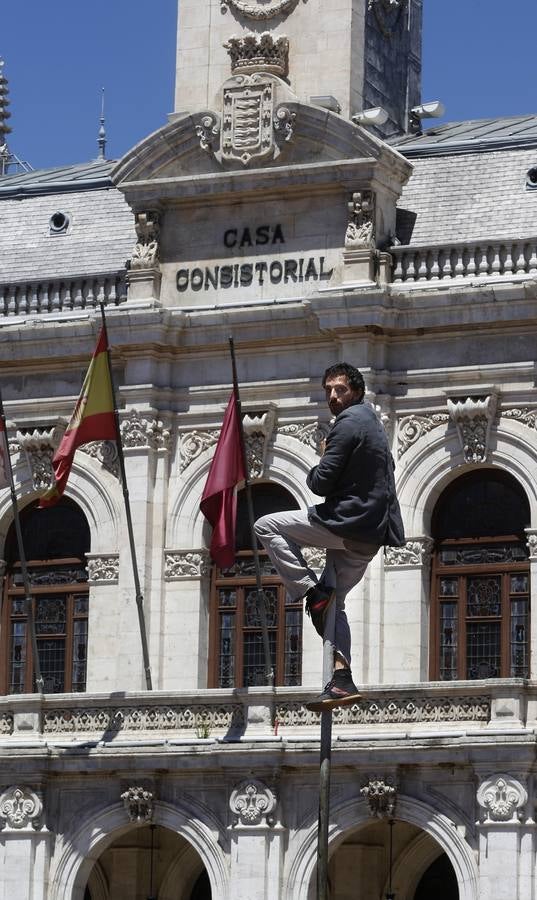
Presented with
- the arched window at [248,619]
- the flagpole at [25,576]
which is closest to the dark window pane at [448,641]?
the arched window at [248,619]

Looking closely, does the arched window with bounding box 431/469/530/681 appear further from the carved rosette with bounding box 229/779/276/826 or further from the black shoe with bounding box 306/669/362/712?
the black shoe with bounding box 306/669/362/712

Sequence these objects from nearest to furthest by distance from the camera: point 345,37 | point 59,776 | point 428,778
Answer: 1. point 428,778
2. point 59,776
3. point 345,37

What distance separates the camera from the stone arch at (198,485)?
A: 37562 millimetres

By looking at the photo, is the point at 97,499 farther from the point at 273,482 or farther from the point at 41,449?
the point at 273,482

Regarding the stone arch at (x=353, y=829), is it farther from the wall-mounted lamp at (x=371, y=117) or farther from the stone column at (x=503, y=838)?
the wall-mounted lamp at (x=371, y=117)

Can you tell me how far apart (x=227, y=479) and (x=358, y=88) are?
7722mm

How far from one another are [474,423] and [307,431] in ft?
9.08

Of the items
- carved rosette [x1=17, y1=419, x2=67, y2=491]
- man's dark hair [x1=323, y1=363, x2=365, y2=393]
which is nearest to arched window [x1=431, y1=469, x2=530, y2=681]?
carved rosette [x1=17, y1=419, x2=67, y2=491]

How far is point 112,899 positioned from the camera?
3797 cm

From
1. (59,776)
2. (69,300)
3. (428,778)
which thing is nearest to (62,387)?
(69,300)

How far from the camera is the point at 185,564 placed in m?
38.1

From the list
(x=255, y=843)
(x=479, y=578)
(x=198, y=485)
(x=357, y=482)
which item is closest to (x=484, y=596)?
(x=479, y=578)

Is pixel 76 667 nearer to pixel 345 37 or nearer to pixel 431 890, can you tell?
pixel 431 890

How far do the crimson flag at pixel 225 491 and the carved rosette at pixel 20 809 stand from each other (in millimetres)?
4626
